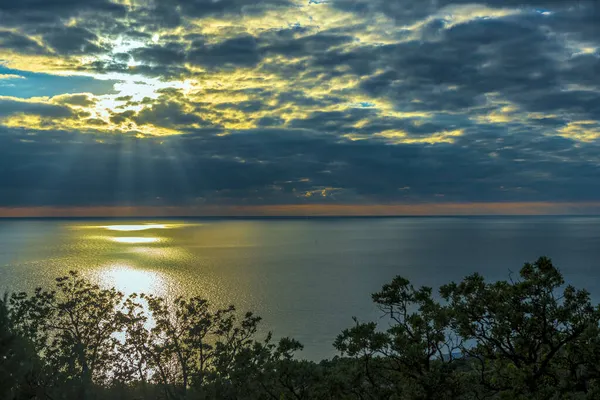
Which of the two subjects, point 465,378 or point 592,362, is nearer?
point 592,362

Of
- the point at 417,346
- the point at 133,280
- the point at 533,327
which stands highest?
the point at 533,327

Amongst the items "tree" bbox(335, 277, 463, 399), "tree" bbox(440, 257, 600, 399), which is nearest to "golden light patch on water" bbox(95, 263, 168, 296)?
"tree" bbox(335, 277, 463, 399)

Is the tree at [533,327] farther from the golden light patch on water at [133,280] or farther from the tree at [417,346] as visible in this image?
the golden light patch on water at [133,280]

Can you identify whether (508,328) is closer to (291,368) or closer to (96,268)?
(291,368)

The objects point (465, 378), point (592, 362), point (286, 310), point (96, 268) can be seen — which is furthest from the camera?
point (96, 268)

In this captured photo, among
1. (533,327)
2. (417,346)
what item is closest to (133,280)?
(417,346)

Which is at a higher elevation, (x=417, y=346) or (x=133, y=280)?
(x=417, y=346)

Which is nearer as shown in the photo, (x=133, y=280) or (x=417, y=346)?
(x=417, y=346)

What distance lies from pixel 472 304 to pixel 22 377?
2083 centimetres

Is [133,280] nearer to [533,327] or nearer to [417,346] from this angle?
[417,346]

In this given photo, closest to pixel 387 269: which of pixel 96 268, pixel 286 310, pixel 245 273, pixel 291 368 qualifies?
pixel 245 273

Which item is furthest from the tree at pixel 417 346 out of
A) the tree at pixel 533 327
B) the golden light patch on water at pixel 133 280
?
the golden light patch on water at pixel 133 280

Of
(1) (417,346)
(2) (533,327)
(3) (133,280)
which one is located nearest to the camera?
(1) (417,346)

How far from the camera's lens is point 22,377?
21.2 m
